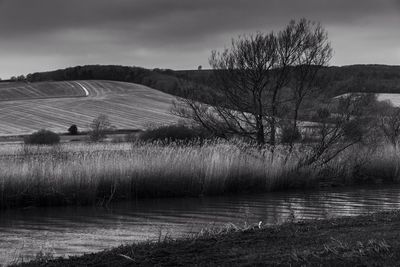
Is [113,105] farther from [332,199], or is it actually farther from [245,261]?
[245,261]

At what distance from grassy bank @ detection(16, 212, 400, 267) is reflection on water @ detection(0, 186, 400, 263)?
2.19 metres

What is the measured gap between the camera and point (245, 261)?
22.7ft

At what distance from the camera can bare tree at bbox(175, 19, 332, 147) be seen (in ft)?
82.1

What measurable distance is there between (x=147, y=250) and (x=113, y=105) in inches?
3433

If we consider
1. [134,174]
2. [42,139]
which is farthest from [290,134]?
[42,139]

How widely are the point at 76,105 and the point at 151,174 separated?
240 ft

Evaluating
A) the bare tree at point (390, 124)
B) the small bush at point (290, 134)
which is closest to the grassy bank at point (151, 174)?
the small bush at point (290, 134)

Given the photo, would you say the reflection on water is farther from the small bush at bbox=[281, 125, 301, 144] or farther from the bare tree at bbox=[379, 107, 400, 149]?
the bare tree at bbox=[379, 107, 400, 149]

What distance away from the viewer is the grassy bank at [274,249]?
665 cm

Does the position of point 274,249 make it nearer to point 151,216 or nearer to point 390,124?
point 151,216

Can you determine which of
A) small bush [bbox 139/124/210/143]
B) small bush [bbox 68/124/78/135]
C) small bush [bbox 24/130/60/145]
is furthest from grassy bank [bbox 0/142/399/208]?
small bush [bbox 68/124/78/135]

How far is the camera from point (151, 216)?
15602mm

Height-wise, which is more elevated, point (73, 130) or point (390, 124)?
point (390, 124)

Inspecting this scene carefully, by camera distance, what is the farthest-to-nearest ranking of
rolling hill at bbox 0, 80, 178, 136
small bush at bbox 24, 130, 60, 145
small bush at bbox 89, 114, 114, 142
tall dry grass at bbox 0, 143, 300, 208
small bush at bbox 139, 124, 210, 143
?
rolling hill at bbox 0, 80, 178, 136, small bush at bbox 89, 114, 114, 142, small bush at bbox 24, 130, 60, 145, small bush at bbox 139, 124, 210, 143, tall dry grass at bbox 0, 143, 300, 208
